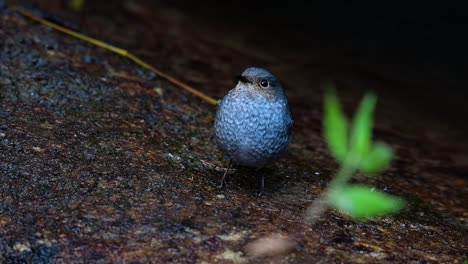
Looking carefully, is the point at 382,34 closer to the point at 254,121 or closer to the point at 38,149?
the point at 254,121

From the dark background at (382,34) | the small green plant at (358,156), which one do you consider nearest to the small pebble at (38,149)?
the small green plant at (358,156)

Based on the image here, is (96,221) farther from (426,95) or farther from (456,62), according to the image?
(456,62)

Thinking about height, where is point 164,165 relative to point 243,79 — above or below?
below

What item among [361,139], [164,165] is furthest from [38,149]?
[361,139]

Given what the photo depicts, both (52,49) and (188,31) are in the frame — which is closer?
(52,49)

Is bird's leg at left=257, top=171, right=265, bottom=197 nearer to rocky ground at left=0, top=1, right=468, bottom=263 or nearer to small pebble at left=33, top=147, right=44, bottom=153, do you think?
rocky ground at left=0, top=1, right=468, bottom=263

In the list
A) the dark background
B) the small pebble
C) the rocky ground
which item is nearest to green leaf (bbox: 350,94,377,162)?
the rocky ground

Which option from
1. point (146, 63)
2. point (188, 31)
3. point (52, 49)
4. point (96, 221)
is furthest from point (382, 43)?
point (96, 221)

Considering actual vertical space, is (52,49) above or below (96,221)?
above

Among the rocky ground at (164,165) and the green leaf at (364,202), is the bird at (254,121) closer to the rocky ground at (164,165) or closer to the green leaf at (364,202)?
the rocky ground at (164,165)
